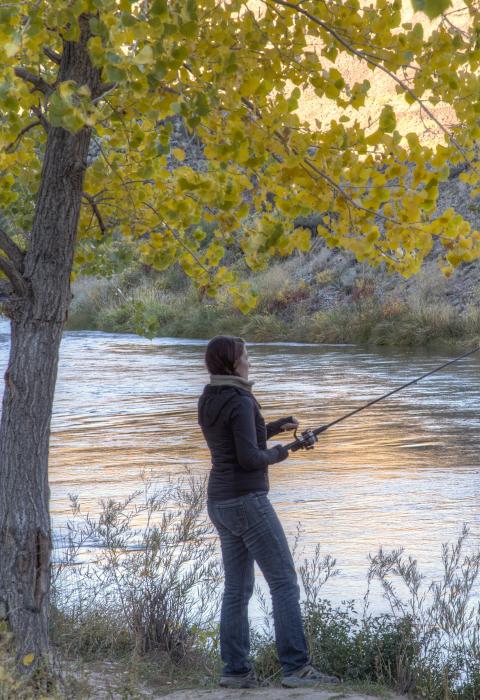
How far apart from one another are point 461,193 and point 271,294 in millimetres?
8727

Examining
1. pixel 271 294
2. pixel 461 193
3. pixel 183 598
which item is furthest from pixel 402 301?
pixel 183 598

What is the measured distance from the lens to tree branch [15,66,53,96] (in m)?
4.74

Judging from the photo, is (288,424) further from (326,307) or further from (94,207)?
(326,307)

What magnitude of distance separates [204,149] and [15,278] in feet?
3.44

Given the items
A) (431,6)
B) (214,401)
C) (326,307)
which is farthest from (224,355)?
(326,307)

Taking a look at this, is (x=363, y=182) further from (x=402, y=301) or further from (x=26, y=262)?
(x=402, y=301)

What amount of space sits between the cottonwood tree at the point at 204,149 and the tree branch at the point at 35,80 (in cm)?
2

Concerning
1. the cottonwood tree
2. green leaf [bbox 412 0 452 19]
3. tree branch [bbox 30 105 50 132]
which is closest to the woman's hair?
the cottonwood tree

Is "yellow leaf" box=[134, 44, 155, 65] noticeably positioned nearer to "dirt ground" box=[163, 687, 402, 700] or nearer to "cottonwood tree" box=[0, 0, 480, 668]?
"cottonwood tree" box=[0, 0, 480, 668]

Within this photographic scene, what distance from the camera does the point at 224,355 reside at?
4.94 metres

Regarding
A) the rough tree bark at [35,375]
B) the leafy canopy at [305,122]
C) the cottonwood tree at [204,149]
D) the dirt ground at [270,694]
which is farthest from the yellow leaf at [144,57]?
the dirt ground at [270,694]

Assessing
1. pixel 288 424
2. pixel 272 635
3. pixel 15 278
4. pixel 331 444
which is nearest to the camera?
pixel 15 278

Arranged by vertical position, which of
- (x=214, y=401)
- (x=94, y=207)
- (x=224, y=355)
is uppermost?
(x=94, y=207)

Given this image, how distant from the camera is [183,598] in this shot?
19.2ft
